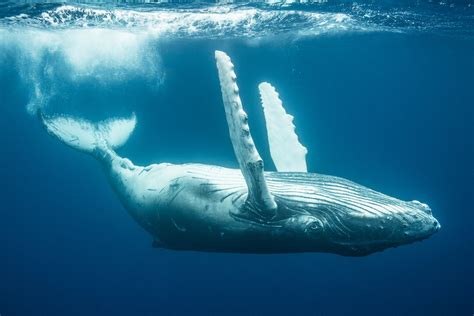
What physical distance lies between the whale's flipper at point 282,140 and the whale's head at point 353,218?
1.79m

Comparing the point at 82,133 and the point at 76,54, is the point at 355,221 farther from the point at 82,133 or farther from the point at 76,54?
the point at 76,54

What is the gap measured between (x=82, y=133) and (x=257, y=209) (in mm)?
5655

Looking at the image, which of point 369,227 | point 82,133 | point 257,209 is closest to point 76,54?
point 82,133

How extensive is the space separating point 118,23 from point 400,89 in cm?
3910

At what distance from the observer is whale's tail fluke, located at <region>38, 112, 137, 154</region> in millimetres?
8280

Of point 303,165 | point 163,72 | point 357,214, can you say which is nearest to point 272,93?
point 303,165

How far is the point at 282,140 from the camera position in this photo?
267 inches

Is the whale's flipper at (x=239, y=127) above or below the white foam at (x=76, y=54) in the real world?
above

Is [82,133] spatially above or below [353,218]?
below

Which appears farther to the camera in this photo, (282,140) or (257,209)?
(282,140)

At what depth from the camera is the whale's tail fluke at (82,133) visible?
8.28 m

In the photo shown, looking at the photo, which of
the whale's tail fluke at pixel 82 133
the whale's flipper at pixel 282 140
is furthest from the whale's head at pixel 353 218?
the whale's tail fluke at pixel 82 133

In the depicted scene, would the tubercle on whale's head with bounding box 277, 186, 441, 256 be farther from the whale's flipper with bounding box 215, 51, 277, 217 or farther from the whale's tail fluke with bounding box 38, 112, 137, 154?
the whale's tail fluke with bounding box 38, 112, 137, 154

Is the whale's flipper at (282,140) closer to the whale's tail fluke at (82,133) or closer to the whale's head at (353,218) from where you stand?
the whale's head at (353,218)
